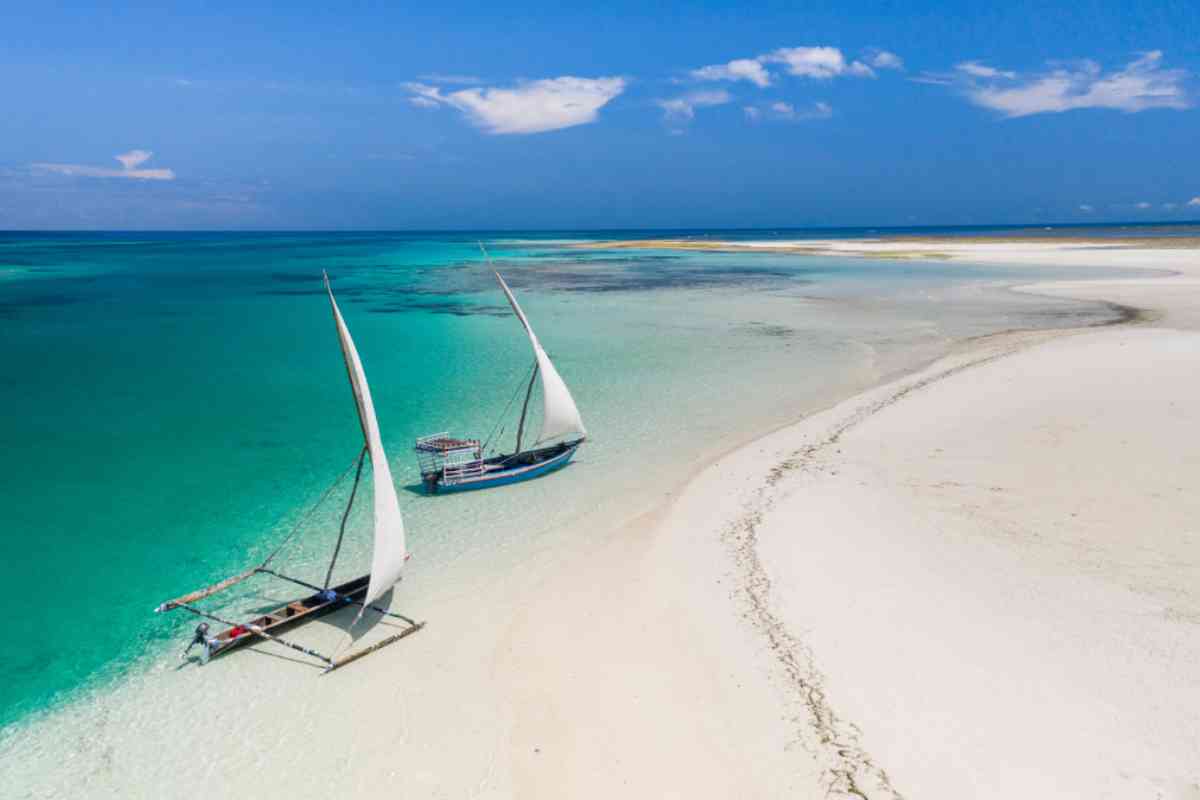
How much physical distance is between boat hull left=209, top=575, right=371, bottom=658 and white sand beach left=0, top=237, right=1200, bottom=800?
406 millimetres

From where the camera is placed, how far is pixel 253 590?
1373cm

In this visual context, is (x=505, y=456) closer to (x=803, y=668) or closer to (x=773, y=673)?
(x=773, y=673)

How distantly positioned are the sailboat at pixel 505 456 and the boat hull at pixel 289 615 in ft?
15.9

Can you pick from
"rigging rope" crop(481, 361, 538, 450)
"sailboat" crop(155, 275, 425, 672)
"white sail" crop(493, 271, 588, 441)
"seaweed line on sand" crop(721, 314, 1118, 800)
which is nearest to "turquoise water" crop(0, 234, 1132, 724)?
"rigging rope" crop(481, 361, 538, 450)

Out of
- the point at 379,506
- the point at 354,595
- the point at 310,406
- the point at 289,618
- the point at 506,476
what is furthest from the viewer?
the point at 310,406

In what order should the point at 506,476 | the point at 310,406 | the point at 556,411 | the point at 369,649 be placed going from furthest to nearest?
the point at 310,406 < the point at 556,411 < the point at 506,476 < the point at 369,649

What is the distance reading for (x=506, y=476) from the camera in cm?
1822

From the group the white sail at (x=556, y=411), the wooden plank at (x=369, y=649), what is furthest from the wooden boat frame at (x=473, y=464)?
the wooden plank at (x=369, y=649)

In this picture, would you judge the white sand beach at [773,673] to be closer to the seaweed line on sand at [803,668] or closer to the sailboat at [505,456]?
the seaweed line on sand at [803,668]

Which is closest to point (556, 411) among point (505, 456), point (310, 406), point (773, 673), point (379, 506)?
point (505, 456)

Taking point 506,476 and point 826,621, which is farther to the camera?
point 506,476

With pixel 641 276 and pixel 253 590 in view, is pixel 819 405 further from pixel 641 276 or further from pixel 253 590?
pixel 641 276

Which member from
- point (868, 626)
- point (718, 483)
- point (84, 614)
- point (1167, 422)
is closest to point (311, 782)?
point (84, 614)

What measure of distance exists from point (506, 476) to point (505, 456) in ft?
4.61
